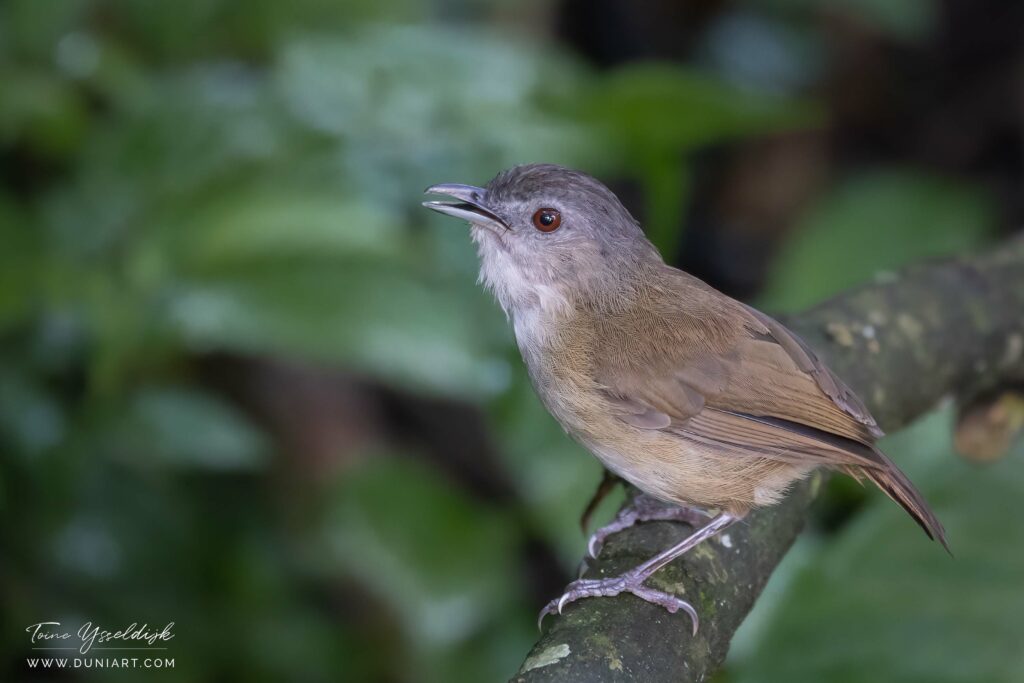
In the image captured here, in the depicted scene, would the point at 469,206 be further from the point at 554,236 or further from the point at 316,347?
the point at 316,347

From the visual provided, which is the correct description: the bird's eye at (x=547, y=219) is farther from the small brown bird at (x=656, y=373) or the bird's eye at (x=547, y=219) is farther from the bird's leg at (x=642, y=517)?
the bird's leg at (x=642, y=517)

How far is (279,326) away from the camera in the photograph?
12.8ft

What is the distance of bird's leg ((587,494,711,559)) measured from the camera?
8.93ft

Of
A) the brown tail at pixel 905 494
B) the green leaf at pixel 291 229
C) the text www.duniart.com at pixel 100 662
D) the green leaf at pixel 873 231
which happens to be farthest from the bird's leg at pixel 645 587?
the green leaf at pixel 873 231

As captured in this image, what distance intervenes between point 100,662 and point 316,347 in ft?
4.16

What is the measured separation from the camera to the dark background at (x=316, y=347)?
11.5 ft

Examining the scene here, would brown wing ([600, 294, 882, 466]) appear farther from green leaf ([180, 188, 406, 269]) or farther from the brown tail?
green leaf ([180, 188, 406, 269])

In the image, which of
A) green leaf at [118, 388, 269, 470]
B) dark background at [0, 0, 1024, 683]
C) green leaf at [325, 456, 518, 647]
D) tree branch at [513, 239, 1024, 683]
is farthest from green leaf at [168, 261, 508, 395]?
tree branch at [513, 239, 1024, 683]

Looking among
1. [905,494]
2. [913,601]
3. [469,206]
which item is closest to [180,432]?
[469,206]

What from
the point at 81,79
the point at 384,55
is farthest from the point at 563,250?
the point at 81,79

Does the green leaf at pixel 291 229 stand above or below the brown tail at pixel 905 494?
above

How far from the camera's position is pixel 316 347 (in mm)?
3900

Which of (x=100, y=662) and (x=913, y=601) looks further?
(x=100, y=662)

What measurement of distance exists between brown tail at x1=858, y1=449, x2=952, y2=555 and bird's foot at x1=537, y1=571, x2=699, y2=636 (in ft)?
1.82
